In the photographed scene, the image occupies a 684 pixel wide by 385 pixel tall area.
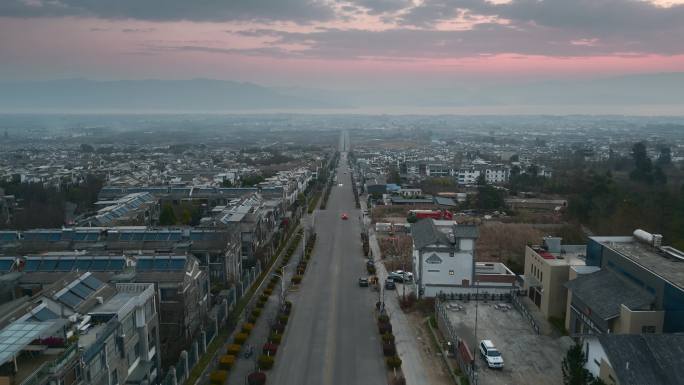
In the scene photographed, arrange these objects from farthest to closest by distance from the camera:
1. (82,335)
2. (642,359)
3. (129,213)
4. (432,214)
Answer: (432,214) < (129,213) < (642,359) < (82,335)

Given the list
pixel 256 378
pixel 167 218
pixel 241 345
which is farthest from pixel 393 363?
pixel 167 218

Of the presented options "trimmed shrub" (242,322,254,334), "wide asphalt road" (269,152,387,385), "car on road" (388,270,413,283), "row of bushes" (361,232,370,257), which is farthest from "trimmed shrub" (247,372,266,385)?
"row of bushes" (361,232,370,257)

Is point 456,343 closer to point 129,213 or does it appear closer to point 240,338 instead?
point 240,338

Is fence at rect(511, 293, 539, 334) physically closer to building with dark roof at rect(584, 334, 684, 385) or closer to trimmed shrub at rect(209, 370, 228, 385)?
building with dark roof at rect(584, 334, 684, 385)

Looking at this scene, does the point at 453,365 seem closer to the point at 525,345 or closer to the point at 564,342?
the point at 525,345

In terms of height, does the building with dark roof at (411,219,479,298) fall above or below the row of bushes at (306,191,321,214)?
above

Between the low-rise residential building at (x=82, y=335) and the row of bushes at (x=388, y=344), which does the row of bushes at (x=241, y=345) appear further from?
the row of bushes at (x=388, y=344)

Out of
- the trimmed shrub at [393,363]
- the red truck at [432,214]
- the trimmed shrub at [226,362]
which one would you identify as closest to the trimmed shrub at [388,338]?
the trimmed shrub at [393,363]
